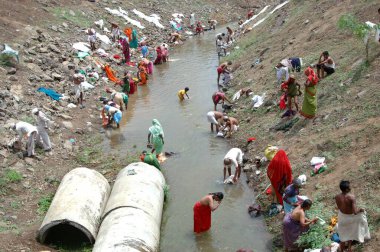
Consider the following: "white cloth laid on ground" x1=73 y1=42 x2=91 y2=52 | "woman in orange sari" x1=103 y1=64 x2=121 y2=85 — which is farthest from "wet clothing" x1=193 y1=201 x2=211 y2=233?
"white cloth laid on ground" x1=73 y1=42 x2=91 y2=52

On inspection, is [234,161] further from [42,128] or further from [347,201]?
[42,128]

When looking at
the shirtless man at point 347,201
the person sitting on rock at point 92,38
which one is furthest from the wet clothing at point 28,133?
the person sitting on rock at point 92,38

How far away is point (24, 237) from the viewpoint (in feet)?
33.0

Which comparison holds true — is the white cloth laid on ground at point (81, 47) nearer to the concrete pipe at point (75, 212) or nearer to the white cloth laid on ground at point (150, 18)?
the white cloth laid on ground at point (150, 18)

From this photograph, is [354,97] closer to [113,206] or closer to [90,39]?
[113,206]

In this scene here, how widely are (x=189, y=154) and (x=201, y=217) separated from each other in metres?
4.77

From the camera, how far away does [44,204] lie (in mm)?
11898

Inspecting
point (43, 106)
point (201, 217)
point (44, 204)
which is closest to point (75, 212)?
point (44, 204)

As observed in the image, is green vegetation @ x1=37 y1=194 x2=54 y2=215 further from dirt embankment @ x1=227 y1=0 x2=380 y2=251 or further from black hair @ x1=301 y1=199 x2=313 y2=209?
black hair @ x1=301 y1=199 x2=313 y2=209

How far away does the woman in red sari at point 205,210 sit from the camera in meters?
10.6

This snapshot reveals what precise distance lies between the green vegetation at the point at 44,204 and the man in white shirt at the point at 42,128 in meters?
2.70

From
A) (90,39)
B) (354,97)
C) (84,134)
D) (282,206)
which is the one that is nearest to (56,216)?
(282,206)

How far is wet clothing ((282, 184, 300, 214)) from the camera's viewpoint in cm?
991

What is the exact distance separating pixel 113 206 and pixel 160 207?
1.33 m
